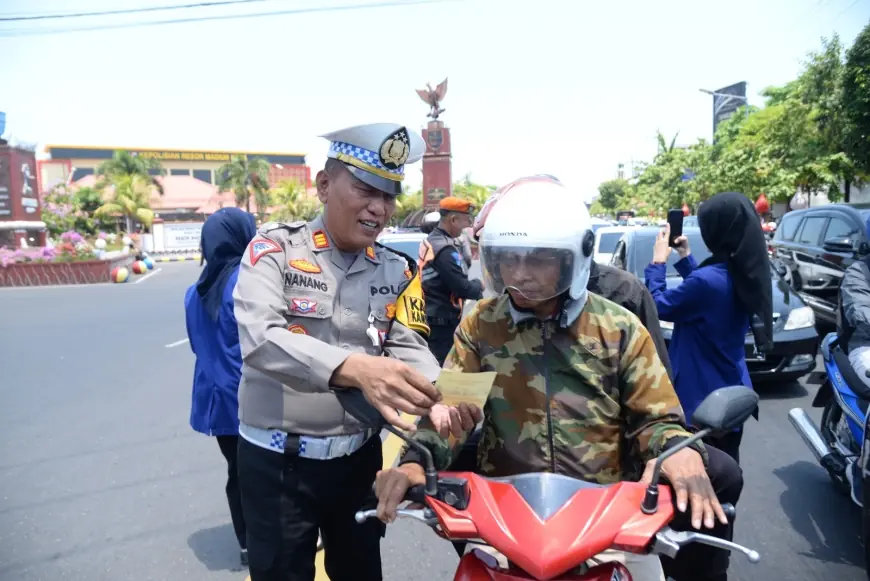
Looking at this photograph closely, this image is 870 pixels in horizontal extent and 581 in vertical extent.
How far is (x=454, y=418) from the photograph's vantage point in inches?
63.7

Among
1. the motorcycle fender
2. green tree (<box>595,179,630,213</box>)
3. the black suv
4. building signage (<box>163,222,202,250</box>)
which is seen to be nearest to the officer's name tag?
the motorcycle fender

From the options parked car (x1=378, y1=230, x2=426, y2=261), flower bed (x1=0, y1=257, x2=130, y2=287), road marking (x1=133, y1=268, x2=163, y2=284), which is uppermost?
parked car (x1=378, y1=230, x2=426, y2=261)

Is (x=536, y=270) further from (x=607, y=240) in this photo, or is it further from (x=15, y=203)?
(x=15, y=203)

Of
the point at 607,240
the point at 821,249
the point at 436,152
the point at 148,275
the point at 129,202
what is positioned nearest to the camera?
the point at 821,249

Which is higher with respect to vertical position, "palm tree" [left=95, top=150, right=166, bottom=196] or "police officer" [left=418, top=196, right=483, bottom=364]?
"palm tree" [left=95, top=150, right=166, bottom=196]

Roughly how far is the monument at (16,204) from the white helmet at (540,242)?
99.5 ft

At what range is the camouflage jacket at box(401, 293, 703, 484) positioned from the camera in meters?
1.75

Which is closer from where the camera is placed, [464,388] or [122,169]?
[464,388]

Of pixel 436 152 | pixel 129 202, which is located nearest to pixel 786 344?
pixel 436 152

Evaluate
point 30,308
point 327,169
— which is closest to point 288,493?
point 327,169

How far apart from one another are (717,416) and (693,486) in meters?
0.18

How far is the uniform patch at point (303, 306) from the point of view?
1.93 m

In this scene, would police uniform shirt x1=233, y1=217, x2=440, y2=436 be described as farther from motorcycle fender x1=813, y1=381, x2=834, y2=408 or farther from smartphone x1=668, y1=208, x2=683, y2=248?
motorcycle fender x1=813, y1=381, x2=834, y2=408

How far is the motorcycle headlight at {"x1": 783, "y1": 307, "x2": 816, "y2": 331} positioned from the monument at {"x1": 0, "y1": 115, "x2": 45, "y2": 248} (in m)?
29.2
